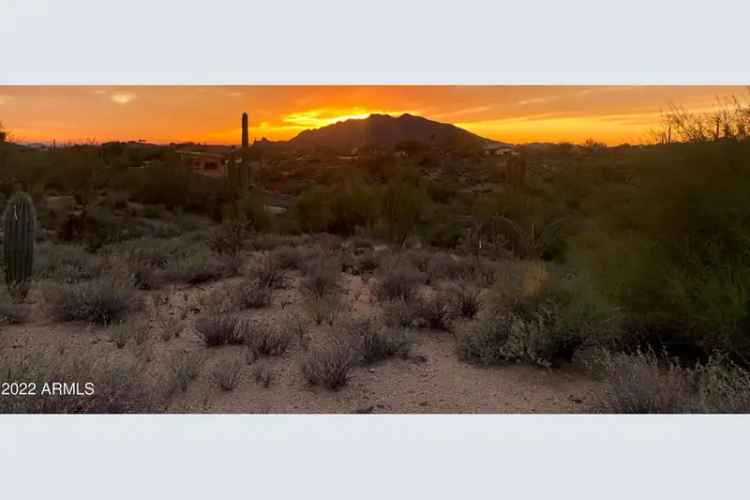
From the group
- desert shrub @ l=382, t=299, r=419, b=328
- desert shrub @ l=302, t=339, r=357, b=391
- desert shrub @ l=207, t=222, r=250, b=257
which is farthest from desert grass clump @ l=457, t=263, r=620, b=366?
desert shrub @ l=207, t=222, r=250, b=257

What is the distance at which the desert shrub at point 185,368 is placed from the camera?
4910 millimetres

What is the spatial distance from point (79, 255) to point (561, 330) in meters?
8.46

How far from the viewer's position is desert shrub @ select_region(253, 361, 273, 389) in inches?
199

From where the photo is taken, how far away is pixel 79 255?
9.86 meters

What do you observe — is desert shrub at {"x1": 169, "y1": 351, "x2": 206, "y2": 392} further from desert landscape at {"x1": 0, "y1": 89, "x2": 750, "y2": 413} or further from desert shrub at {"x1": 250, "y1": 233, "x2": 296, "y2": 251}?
desert shrub at {"x1": 250, "y1": 233, "x2": 296, "y2": 251}

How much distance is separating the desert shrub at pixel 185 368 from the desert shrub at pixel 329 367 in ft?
3.35

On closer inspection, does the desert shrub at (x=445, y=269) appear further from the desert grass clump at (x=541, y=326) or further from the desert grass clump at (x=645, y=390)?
the desert grass clump at (x=645, y=390)

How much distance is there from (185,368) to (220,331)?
3.42 ft

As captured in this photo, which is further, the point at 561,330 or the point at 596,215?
the point at 596,215

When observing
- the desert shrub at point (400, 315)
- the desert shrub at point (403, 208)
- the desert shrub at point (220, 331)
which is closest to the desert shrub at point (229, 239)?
the desert shrub at point (403, 208)

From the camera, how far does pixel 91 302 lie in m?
6.80

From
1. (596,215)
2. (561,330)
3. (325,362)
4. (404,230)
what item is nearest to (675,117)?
(596,215)

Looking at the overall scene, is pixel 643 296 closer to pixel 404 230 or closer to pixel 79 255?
pixel 404 230

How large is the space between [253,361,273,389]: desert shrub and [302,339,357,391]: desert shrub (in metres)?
0.33
